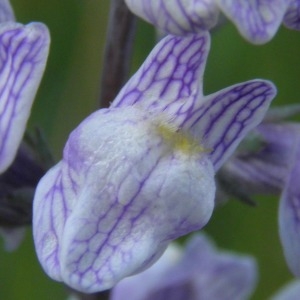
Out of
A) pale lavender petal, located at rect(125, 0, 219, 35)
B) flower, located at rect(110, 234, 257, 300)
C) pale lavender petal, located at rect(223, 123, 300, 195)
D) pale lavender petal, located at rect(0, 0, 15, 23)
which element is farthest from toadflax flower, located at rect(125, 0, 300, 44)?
flower, located at rect(110, 234, 257, 300)

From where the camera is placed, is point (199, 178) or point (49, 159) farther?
point (49, 159)

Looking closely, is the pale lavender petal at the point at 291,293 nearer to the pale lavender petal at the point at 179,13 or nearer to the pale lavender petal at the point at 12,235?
the pale lavender petal at the point at 12,235

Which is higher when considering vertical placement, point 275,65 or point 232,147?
point 232,147

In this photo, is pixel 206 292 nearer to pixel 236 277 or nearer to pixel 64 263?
pixel 236 277

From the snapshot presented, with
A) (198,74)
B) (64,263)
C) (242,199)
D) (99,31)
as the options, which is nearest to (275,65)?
(99,31)

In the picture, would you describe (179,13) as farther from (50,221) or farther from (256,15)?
(50,221)

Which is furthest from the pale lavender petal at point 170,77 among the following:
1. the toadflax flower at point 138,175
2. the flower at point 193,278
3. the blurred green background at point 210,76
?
the blurred green background at point 210,76
